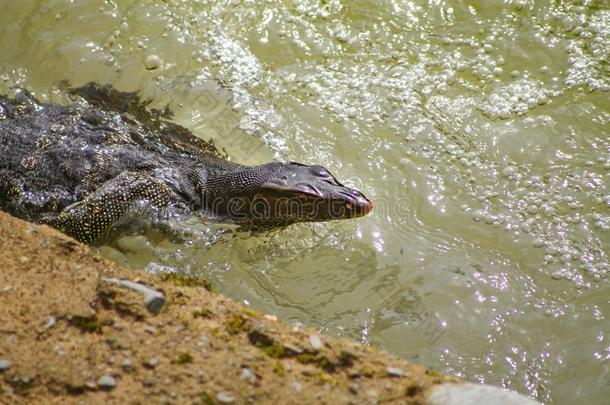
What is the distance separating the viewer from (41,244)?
341 centimetres

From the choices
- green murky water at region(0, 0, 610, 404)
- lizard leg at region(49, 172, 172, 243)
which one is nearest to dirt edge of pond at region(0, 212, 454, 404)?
green murky water at region(0, 0, 610, 404)

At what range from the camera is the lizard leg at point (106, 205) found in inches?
185

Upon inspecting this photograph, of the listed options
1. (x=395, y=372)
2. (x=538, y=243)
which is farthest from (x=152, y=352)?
(x=538, y=243)

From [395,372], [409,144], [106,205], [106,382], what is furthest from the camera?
[409,144]

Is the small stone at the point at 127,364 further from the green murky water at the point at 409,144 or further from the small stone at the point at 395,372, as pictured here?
the green murky water at the point at 409,144

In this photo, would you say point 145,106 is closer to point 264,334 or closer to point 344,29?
point 344,29

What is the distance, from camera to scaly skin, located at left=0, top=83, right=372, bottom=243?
475cm

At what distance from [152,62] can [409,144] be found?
8.81 ft

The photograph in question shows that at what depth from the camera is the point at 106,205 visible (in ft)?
15.6

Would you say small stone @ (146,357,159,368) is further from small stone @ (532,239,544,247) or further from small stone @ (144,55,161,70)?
small stone @ (144,55,161,70)

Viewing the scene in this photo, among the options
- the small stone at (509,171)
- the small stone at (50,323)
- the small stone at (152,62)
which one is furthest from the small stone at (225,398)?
the small stone at (152,62)

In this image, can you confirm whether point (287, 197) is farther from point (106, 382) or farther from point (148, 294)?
point (106, 382)

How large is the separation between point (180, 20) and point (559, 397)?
4.97 m

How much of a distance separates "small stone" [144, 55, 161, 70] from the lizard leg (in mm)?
1807
